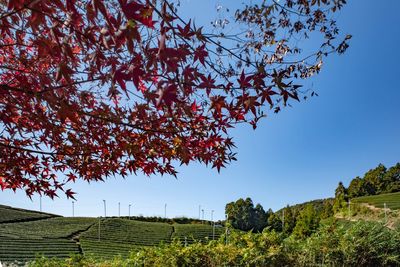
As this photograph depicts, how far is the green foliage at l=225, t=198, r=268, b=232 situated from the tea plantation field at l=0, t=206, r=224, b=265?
6.20m

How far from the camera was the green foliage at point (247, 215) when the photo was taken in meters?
45.9

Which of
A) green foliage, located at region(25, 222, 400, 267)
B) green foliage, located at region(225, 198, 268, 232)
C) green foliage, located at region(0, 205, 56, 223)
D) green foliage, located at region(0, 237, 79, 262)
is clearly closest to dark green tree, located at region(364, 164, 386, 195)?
green foliage, located at region(225, 198, 268, 232)

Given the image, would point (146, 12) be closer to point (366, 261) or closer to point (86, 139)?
point (86, 139)

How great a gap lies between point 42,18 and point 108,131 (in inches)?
84.0

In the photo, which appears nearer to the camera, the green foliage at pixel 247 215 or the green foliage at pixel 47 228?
the green foliage at pixel 47 228

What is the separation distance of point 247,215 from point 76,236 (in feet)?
66.5

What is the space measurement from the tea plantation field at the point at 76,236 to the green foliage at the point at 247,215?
6203mm

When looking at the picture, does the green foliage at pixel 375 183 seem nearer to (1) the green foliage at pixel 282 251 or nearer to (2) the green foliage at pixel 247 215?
(2) the green foliage at pixel 247 215

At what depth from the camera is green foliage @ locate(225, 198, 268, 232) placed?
45.9 metres

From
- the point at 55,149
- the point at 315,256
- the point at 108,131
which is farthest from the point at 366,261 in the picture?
the point at 55,149

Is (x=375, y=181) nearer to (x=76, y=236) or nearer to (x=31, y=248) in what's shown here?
(x=76, y=236)

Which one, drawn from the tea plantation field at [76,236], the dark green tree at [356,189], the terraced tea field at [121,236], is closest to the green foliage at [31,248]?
the tea plantation field at [76,236]

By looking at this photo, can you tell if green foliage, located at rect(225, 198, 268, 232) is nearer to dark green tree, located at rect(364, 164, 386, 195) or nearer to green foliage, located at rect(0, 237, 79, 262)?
dark green tree, located at rect(364, 164, 386, 195)

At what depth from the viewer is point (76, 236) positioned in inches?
1289
